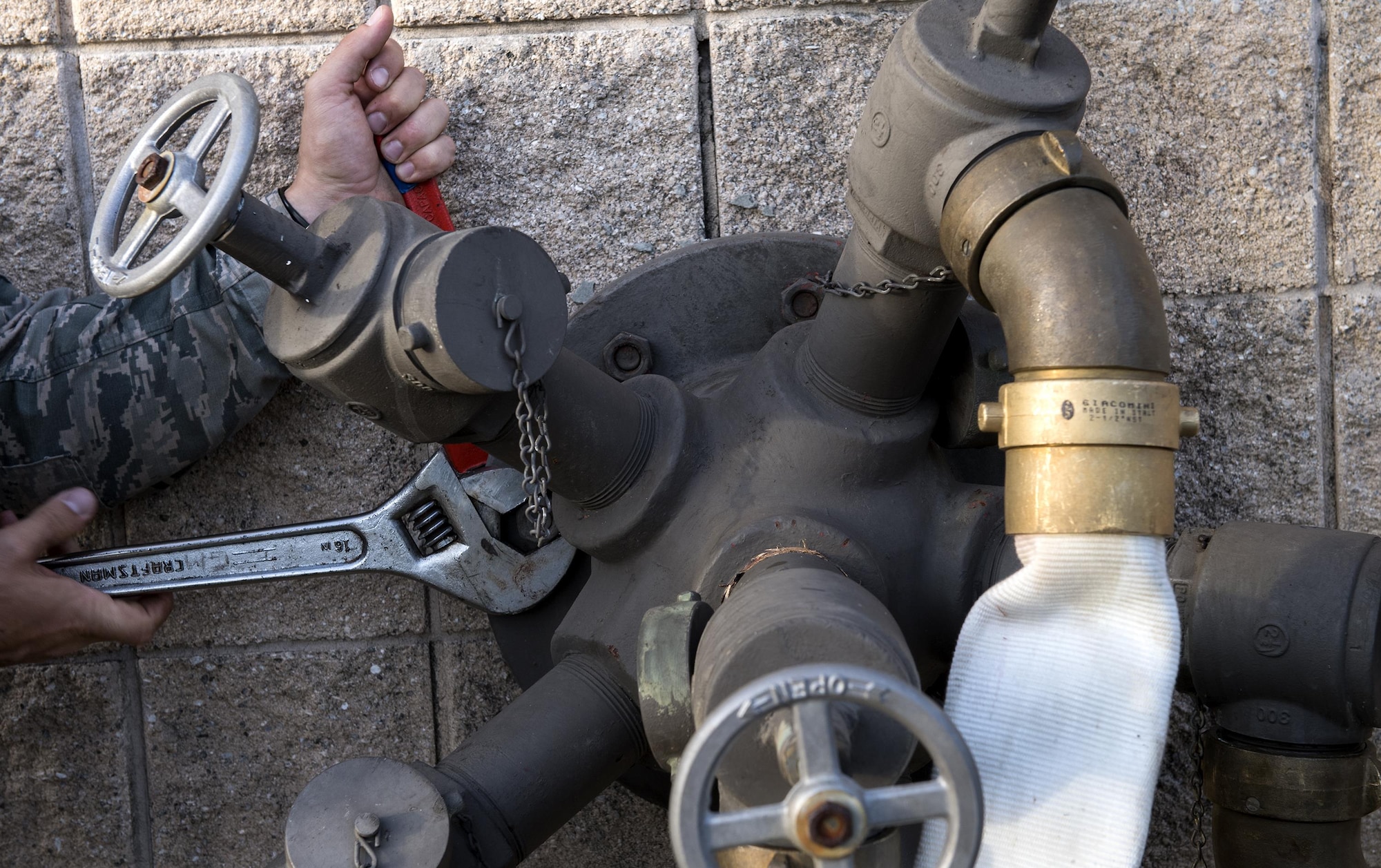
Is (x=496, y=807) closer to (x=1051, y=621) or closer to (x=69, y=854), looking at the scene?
(x=1051, y=621)

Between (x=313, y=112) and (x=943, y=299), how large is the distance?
2.50 ft

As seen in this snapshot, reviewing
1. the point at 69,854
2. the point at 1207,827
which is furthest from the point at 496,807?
the point at 1207,827

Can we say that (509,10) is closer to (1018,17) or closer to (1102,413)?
(1018,17)

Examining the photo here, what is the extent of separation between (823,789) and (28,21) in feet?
4.30

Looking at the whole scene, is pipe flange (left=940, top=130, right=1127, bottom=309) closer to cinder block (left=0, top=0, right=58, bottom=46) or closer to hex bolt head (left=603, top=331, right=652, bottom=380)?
hex bolt head (left=603, top=331, right=652, bottom=380)

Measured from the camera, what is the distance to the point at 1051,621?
82cm

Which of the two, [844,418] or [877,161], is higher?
[877,161]

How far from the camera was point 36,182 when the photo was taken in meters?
1.32

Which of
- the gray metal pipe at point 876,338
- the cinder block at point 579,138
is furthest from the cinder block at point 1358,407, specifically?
the cinder block at point 579,138

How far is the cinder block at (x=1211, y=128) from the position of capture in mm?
1275

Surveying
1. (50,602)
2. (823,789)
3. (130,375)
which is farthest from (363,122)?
(823,789)

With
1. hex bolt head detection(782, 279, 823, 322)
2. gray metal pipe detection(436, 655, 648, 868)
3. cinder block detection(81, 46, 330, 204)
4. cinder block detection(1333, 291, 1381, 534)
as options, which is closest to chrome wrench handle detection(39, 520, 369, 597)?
gray metal pipe detection(436, 655, 648, 868)

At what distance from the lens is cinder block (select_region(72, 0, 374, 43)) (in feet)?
4.29

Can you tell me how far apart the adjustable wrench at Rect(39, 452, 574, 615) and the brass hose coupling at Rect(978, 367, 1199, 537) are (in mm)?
617
